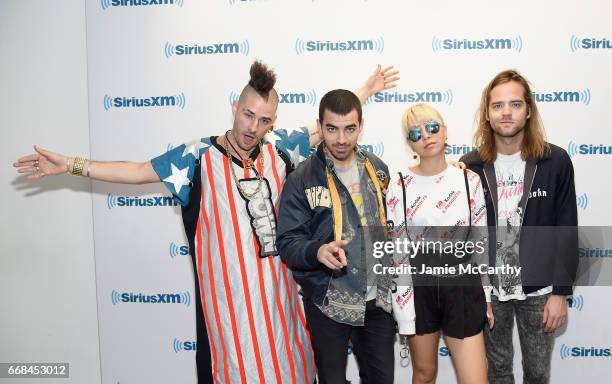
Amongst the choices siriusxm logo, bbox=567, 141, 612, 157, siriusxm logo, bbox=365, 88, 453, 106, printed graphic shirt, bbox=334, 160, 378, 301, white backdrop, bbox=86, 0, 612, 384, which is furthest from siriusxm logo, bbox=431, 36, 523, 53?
printed graphic shirt, bbox=334, 160, 378, 301

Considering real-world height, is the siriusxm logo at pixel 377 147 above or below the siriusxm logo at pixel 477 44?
below

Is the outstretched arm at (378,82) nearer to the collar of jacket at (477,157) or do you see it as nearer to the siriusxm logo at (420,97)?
the siriusxm logo at (420,97)

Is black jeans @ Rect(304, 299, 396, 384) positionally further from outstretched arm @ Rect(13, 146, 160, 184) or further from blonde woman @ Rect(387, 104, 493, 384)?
outstretched arm @ Rect(13, 146, 160, 184)

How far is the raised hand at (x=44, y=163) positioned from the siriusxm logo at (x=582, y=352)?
122 inches

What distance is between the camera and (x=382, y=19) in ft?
10.4

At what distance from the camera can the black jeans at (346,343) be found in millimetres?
2414

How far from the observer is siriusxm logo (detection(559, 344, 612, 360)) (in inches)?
130

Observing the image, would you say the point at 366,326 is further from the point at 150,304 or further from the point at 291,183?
the point at 150,304

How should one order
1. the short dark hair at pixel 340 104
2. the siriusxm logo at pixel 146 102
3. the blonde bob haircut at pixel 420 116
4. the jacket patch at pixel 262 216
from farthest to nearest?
the siriusxm logo at pixel 146 102 → the jacket patch at pixel 262 216 → the blonde bob haircut at pixel 420 116 → the short dark hair at pixel 340 104

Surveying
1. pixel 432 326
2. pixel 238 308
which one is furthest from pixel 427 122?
pixel 238 308

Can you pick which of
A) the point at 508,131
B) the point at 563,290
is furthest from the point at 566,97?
the point at 563,290

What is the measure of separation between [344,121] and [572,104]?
5.49 ft

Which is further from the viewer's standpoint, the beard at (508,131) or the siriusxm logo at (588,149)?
the siriusxm logo at (588,149)

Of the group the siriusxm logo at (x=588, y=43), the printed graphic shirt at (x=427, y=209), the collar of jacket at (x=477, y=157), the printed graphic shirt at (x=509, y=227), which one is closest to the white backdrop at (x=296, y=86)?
the siriusxm logo at (x=588, y=43)
